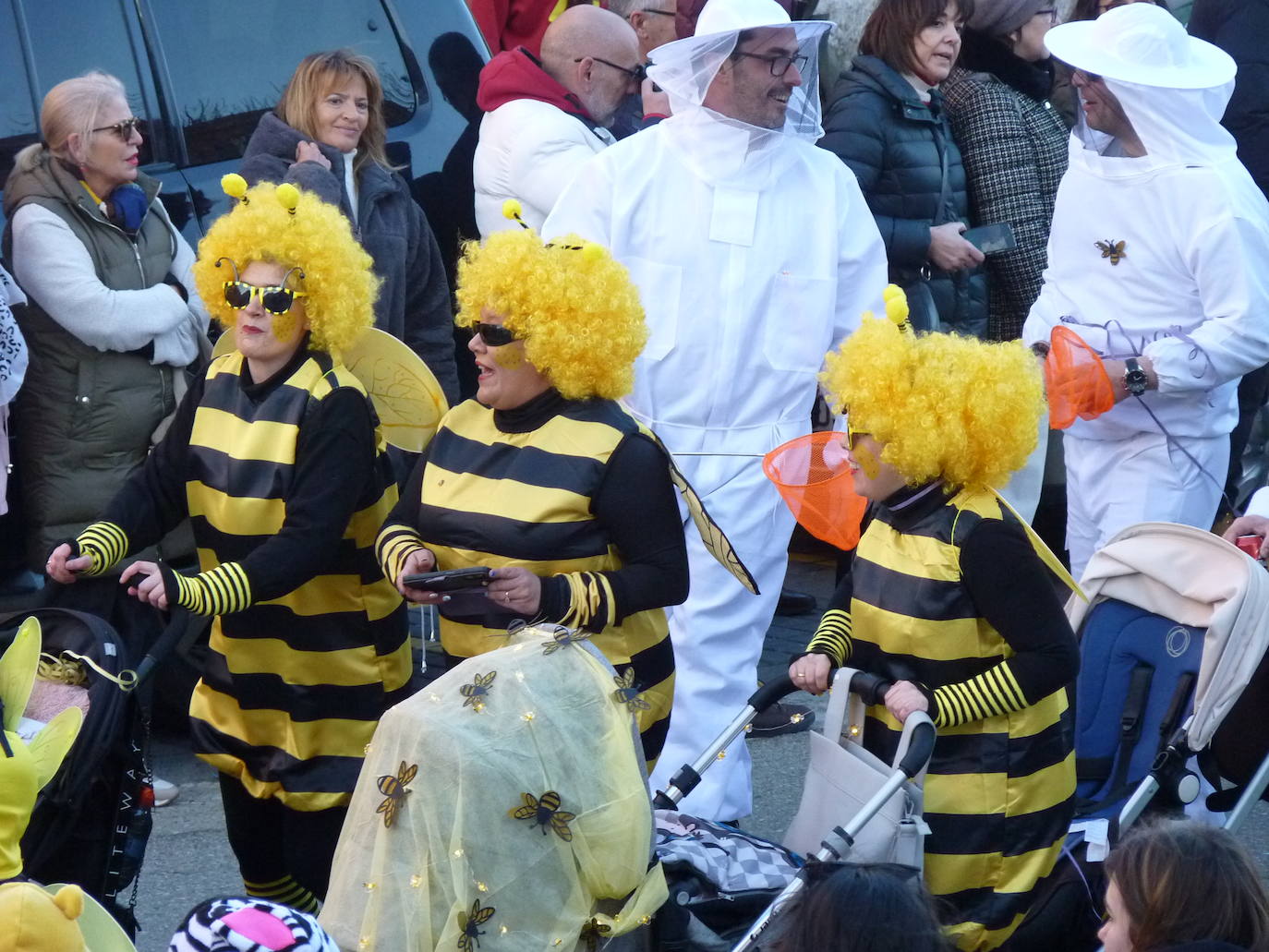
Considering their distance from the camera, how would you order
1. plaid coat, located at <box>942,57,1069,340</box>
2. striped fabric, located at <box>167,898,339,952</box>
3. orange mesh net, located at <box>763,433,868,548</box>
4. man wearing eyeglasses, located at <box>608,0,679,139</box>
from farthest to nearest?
man wearing eyeglasses, located at <box>608,0,679,139</box>, plaid coat, located at <box>942,57,1069,340</box>, orange mesh net, located at <box>763,433,868,548</box>, striped fabric, located at <box>167,898,339,952</box>

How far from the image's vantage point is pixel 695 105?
5145 millimetres

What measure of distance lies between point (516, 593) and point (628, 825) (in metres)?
0.77

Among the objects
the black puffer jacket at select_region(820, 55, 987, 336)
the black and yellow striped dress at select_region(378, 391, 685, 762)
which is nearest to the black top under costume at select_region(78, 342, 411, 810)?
the black and yellow striped dress at select_region(378, 391, 685, 762)

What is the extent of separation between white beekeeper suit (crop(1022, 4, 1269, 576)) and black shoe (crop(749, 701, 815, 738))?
1.23m

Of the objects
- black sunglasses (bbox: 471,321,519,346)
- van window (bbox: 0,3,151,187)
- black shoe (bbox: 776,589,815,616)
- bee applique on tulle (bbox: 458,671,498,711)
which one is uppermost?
van window (bbox: 0,3,151,187)

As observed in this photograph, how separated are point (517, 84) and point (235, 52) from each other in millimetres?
983

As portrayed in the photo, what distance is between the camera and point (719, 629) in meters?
5.02

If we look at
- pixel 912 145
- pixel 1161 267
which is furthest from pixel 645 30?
pixel 1161 267

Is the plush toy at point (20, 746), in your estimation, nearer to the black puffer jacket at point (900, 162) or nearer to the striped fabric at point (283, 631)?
the striped fabric at point (283, 631)

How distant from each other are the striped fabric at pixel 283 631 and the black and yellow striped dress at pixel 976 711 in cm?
123

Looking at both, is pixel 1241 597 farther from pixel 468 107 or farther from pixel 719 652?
pixel 468 107

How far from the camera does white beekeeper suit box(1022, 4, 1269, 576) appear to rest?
5.00 m

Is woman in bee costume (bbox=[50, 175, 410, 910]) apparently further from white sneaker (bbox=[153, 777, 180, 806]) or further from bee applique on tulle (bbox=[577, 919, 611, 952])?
bee applique on tulle (bbox=[577, 919, 611, 952])

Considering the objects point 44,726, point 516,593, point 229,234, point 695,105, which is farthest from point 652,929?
point 695,105
